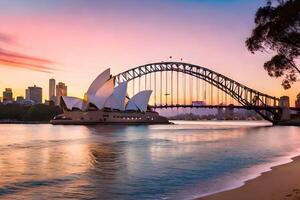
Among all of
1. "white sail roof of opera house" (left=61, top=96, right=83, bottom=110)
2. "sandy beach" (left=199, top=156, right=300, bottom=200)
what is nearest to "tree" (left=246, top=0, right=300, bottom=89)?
"sandy beach" (left=199, top=156, right=300, bottom=200)

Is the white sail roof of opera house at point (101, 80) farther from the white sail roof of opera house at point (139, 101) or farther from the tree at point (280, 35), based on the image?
the tree at point (280, 35)

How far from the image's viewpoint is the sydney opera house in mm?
164000

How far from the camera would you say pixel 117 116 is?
592 ft

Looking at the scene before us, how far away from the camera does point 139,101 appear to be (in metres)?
195

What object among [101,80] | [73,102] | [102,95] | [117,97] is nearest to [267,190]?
[101,80]

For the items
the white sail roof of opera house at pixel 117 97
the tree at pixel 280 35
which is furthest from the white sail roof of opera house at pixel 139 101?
the tree at pixel 280 35

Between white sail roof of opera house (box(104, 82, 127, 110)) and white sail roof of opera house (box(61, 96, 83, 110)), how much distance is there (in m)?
14.4

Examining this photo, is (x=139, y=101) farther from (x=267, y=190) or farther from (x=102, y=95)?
(x=267, y=190)

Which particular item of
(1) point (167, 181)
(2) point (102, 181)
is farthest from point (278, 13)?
(2) point (102, 181)

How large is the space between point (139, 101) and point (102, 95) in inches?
1159

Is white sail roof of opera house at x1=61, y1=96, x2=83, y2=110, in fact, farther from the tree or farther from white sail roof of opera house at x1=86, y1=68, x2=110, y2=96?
the tree

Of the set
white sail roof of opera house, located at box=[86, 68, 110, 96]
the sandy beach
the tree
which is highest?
white sail roof of opera house, located at box=[86, 68, 110, 96]

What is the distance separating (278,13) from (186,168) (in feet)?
37.8

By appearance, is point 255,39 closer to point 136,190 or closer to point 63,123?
point 136,190
